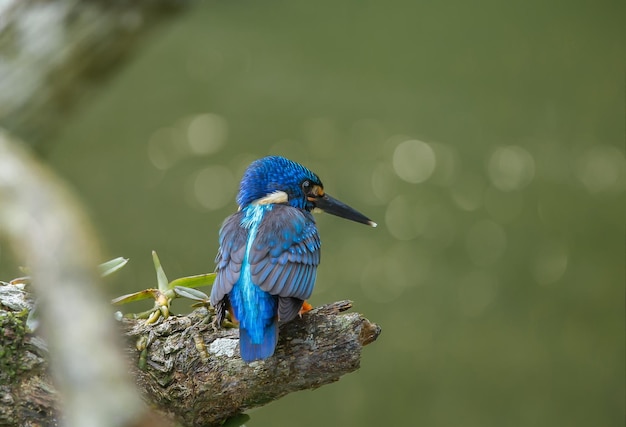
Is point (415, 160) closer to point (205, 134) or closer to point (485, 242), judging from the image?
point (485, 242)

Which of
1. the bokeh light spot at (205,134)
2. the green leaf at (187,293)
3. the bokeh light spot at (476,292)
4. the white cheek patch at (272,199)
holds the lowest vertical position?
the bokeh light spot at (476,292)

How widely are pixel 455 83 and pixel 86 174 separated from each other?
181 centimetres

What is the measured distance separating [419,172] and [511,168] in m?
0.44

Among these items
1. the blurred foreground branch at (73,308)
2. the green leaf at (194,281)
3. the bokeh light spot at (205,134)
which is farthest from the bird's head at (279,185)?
the bokeh light spot at (205,134)

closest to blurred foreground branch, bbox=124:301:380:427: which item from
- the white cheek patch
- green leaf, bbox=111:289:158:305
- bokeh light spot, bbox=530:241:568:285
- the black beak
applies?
green leaf, bbox=111:289:158:305

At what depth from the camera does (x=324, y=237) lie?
3.76 meters

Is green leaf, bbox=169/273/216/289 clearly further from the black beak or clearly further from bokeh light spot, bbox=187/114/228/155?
bokeh light spot, bbox=187/114/228/155

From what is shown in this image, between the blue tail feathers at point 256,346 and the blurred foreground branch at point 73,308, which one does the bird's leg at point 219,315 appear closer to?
the blue tail feathers at point 256,346

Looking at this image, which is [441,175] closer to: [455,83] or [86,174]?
[455,83]

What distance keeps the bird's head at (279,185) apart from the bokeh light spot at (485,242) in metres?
1.81

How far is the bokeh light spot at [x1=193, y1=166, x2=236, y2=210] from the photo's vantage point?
3838 mm

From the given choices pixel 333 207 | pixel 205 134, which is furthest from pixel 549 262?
pixel 333 207

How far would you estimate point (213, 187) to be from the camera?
3.85 metres

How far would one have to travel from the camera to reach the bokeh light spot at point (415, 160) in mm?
3898
